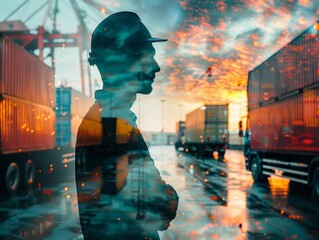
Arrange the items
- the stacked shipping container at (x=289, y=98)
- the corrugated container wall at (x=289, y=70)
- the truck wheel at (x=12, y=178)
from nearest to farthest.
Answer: the corrugated container wall at (x=289, y=70) < the stacked shipping container at (x=289, y=98) < the truck wheel at (x=12, y=178)

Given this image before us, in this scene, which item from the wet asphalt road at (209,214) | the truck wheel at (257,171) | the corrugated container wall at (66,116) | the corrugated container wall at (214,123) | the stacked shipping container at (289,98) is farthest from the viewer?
the corrugated container wall at (214,123)

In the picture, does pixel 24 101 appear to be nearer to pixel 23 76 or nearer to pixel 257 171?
pixel 23 76

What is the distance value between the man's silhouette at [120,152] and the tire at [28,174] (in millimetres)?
12375

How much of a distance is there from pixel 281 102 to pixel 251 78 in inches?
170

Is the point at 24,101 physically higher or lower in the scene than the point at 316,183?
higher

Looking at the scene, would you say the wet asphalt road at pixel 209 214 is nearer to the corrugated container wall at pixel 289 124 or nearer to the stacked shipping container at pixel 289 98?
the corrugated container wall at pixel 289 124

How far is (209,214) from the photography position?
893cm

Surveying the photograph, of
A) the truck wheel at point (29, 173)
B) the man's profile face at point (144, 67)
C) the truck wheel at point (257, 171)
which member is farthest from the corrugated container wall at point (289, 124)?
the man's profile face at point (144, 67)

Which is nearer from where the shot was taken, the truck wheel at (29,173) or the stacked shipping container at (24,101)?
the stacked shipping container at (24,101)

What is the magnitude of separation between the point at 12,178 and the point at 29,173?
1.69m

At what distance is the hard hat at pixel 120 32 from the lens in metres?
1.80

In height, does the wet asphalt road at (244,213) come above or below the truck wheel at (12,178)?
below

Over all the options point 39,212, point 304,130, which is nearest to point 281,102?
point 304,130

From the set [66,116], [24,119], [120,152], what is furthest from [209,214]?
[66,116]
